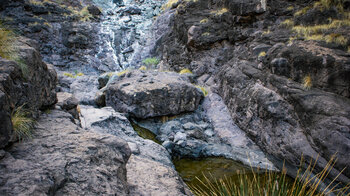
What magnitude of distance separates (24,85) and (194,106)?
22.4 ft

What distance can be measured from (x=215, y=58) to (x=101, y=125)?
8351mm

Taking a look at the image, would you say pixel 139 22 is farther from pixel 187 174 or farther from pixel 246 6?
pixel 187 174

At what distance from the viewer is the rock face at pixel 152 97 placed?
8461 mm

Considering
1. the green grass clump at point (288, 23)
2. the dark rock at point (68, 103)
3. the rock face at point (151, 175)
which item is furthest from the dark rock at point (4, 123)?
the green grass clump at point (288, 23)

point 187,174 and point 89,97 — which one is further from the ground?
point 89,97

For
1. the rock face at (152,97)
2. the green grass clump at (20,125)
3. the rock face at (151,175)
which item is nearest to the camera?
the green grass clump at (20,125)

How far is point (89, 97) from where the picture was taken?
10273 mm

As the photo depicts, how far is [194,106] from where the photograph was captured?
918 cm

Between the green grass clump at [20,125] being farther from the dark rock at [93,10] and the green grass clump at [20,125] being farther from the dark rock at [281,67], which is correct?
the dark rock at [93,10]

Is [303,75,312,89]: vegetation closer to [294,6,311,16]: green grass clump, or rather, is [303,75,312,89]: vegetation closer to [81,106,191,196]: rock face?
[294,6,311,16]: green grass clump

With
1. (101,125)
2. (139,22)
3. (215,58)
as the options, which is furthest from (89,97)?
(139,22)

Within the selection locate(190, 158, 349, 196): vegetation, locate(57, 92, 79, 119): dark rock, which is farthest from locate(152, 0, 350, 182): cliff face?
locate(57, 92, 79, 119): dark rock

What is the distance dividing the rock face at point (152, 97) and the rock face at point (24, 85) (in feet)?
12.5

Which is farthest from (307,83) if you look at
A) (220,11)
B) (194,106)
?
(220,11)
